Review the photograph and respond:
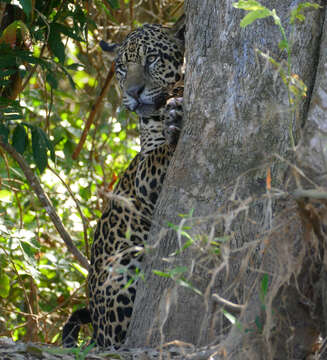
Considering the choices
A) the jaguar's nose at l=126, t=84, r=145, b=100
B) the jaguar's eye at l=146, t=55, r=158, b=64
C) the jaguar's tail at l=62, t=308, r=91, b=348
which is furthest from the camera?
the jaguar's eye at l=146, t=55, r=158, b=64

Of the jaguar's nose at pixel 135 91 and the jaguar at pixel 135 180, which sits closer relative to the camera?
the jaguar at pixel 135 180

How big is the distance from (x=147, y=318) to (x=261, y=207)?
0.72 m

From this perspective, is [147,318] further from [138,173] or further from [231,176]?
[138,173]

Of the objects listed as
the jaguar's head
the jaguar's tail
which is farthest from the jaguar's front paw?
the jaguar's tail

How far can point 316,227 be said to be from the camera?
205 cm

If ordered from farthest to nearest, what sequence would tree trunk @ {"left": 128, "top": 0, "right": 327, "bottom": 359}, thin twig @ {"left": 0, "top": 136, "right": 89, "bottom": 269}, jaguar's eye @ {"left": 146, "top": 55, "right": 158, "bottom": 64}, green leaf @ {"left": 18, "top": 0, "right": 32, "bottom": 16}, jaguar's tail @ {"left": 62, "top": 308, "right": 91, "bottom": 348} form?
thin twig @ {"left": 0, "top": 136, "right": 89, "bottom": 269}
jaguar's eye @ {"left": 146, "top": 55, "right": 158, "bottom": 64}
jaguar's tail @ {"left": 62, "top": 308, "right": 91, "bottom": 348}
green leaf @ {"left": 18, "top": 0, "right": 32, "bottom": 16}
tree trunk @ {"left": 128, "top": 0, "right": 327, "bottom": 359}

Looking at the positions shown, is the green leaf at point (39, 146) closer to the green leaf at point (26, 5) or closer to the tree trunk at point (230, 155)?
the green leaf at point (26, 5)

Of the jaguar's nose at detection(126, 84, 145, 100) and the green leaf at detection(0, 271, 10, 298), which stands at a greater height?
the jaguar's nose at detection(126, 84, 145, 100)

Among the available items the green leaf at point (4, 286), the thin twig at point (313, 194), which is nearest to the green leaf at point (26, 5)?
the green leaf at point (4, 286)

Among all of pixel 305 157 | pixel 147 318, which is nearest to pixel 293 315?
pixel 305 157

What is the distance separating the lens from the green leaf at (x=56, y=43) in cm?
416

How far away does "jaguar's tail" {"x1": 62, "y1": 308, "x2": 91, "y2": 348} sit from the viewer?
12.2 ft

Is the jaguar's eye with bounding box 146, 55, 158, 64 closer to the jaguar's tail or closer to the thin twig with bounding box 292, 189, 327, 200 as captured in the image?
the jaguar's tail

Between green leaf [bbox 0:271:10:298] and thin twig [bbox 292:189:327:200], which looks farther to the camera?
green leaf [bbox 0:271:10:298]
